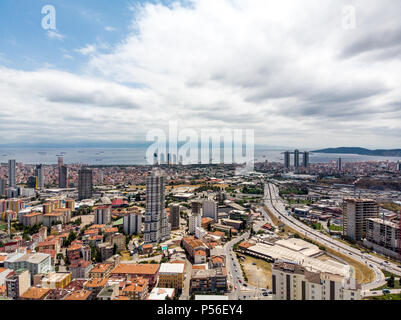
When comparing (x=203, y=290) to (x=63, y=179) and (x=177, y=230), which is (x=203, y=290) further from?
(x=63, y=179)

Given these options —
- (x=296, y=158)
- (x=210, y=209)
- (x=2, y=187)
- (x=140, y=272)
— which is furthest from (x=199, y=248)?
(x=296, y=158)

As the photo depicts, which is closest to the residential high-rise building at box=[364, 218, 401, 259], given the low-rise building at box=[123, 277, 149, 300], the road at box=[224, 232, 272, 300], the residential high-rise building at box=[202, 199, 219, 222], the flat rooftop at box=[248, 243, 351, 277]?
the flat rooftop at box=[248, 243, 351, 277]

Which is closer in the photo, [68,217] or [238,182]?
[68,217]

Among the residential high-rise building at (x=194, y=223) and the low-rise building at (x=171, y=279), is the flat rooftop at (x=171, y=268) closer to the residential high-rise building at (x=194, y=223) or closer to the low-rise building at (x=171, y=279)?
the low-rise building at (x=171, y=279)

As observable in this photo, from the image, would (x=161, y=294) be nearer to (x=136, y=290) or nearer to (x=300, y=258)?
(x=136, y=290)

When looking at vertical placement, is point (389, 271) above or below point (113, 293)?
below
